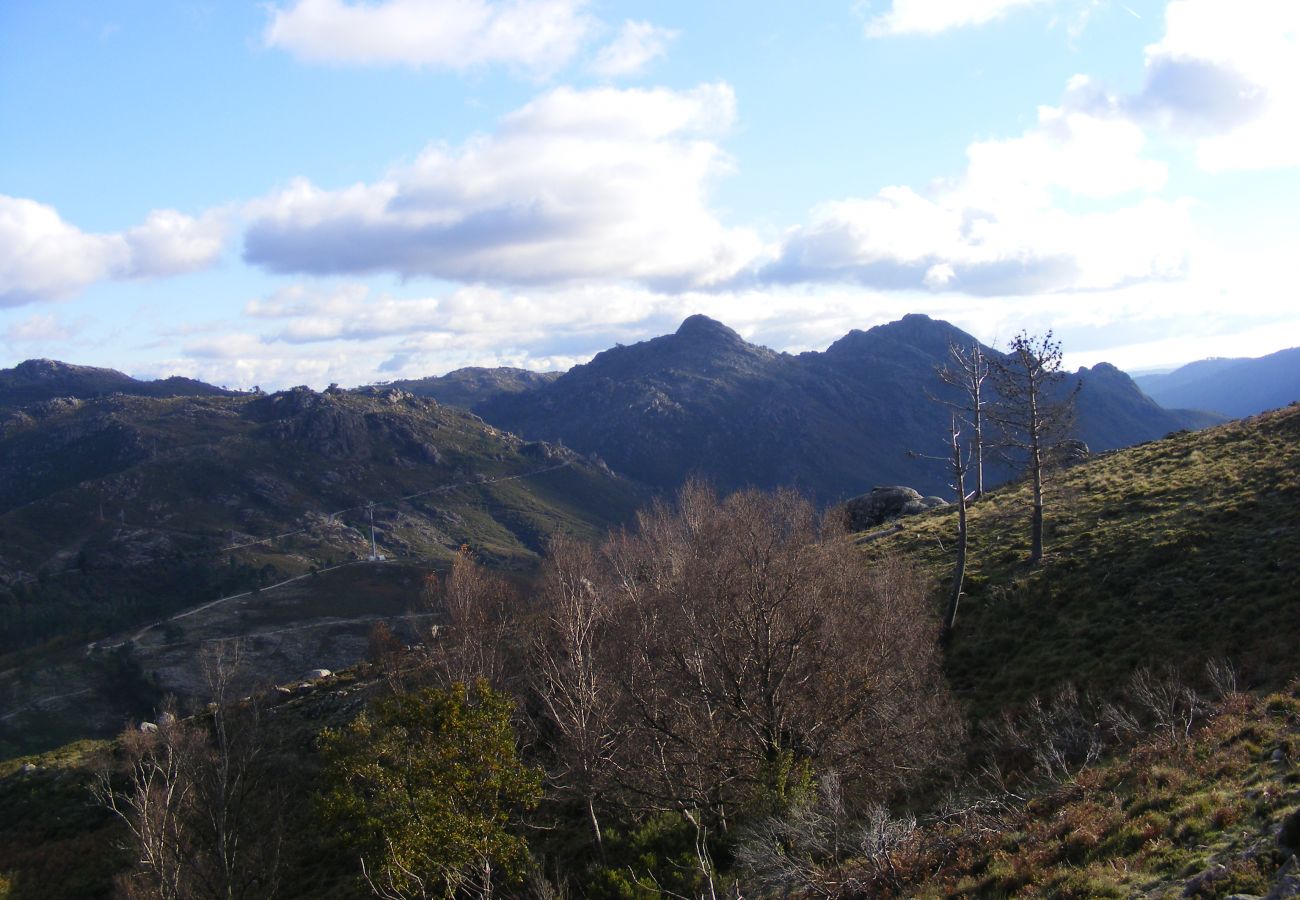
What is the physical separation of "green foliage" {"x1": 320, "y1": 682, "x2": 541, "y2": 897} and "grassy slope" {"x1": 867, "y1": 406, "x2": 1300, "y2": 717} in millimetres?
14434

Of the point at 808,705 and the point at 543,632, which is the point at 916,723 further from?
the point at 543,632

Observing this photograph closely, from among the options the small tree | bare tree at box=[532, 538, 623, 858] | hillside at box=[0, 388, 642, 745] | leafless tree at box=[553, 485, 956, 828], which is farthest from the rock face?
hillside at box=[0, 388, 642, 745]

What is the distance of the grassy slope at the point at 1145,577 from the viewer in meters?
23.0

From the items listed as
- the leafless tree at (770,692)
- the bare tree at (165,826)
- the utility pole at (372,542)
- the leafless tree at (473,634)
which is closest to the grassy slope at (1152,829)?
the leafless tree at (770,692)

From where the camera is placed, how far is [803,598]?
75.4 feet

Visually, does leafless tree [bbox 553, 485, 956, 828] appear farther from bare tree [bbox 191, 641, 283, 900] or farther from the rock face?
the rock face

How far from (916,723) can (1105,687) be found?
20.0 feet

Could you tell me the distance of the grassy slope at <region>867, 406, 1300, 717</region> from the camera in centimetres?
2295

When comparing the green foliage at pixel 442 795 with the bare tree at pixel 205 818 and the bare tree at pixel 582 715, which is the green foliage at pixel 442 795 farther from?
the bare tree at pixel 205 818

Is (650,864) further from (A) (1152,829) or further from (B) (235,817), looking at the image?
(B) (235,817)

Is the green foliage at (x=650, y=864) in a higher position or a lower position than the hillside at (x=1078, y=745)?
lower

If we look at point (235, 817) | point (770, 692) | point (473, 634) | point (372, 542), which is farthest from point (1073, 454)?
point (372, 542)

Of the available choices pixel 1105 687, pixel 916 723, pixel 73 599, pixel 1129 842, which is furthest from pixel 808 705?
pixel 73 599

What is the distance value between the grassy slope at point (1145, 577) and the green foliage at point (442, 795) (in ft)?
47.4
